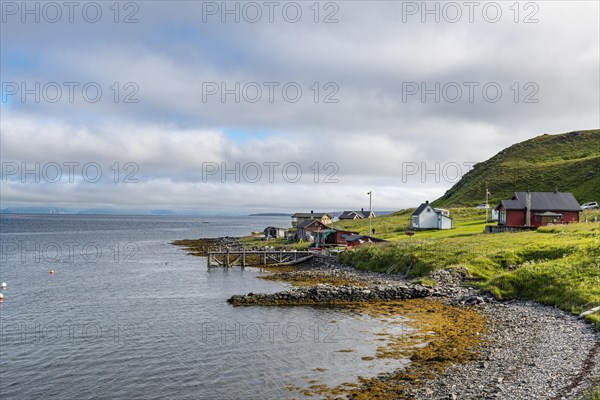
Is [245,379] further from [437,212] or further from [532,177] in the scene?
[532,177]

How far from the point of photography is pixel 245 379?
82.5ft

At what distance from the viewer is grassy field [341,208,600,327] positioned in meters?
37.1

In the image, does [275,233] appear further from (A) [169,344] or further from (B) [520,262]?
(A) [169,344]

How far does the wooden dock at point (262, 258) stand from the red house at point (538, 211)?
33183 millimetres

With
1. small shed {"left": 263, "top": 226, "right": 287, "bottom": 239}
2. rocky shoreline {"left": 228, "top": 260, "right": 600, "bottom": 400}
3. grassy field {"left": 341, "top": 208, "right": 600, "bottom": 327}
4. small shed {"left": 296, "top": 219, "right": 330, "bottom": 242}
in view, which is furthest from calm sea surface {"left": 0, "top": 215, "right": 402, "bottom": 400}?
small shed {"left": 263, "top": 226, "right": 287, "bottom": 239}

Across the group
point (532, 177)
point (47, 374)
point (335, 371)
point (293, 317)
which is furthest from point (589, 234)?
point (532, 177)

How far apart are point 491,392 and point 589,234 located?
142ft

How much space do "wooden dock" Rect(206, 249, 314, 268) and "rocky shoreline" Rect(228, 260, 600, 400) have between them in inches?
1353

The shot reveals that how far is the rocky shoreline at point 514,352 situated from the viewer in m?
19.9

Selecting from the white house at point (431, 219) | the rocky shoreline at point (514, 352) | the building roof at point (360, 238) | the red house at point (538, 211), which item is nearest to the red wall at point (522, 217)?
the red house at point (538, 211)

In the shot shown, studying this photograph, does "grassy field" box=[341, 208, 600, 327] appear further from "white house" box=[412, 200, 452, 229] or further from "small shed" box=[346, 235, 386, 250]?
"white house" box=[412, 200, 452, 229]

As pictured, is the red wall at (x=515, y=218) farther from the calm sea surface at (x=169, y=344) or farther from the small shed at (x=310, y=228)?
the calm sea surface at (x=169, y=344)

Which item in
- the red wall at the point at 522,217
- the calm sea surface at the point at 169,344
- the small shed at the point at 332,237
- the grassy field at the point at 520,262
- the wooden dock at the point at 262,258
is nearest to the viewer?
the calm sea surface at the point at 169,344

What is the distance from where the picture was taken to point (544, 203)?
254ft
